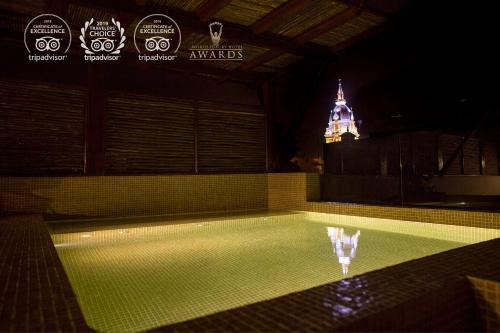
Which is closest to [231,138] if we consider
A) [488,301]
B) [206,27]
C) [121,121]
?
[121,121]

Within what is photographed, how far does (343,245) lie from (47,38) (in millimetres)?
5584

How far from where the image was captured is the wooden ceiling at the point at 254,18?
4566 mm

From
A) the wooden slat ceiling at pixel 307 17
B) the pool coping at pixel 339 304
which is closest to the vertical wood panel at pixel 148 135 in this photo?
the wooden slat ceiling at pixel 307 17

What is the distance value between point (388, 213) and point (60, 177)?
5.35 metres

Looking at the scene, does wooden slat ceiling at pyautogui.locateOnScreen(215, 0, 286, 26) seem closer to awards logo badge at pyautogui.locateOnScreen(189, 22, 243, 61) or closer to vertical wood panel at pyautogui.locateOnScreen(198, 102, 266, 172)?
awards logo badge at pyautogui.locateOnScreen(189, 22, 243, 61)

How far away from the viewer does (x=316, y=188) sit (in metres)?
6.77

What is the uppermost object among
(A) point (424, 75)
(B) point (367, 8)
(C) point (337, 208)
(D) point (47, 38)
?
(A) point (424, 75)

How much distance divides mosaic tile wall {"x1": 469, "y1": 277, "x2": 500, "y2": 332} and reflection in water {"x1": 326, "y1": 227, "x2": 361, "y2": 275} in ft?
4.70

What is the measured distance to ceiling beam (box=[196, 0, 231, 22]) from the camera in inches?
175

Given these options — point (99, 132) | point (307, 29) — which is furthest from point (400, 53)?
point (99, 132)

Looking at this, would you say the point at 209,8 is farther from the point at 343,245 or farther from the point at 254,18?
the point at 343,245

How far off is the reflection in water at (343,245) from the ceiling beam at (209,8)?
3.52 meters

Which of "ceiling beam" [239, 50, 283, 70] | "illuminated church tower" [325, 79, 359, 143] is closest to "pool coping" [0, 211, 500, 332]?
"ceiling beam" [239, 50, 283, 70]

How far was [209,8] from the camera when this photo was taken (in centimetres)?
462
